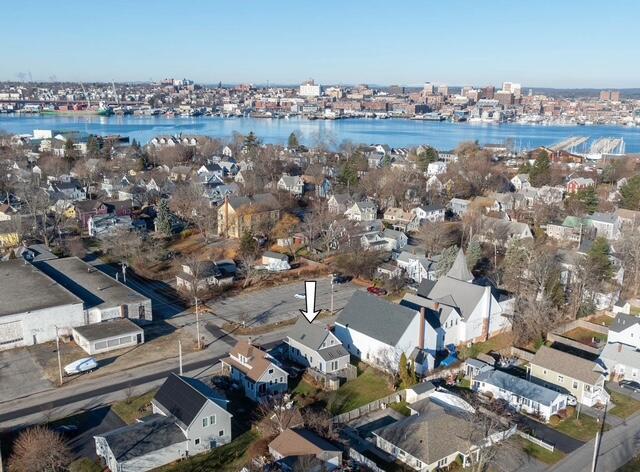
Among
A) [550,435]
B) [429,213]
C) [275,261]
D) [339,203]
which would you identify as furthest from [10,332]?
[429,213]

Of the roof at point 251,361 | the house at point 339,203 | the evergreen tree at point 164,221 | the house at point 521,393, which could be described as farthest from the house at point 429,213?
the roof at point 251,361

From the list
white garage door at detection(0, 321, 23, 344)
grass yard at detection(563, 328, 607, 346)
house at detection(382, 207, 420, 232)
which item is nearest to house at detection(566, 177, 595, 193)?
house at detection(382, 207, 420, 232)

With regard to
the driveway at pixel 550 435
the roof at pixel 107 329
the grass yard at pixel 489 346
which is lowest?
the grass yard at pixel 489 346

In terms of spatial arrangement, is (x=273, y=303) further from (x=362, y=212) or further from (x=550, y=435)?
(x=362, y=212)

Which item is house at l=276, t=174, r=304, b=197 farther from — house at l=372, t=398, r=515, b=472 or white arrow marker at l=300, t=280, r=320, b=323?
house at l=372, t=398, r=515, b=472

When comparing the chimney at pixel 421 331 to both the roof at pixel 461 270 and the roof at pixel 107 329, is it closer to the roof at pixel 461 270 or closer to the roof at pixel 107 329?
the roof at pixel 461 270

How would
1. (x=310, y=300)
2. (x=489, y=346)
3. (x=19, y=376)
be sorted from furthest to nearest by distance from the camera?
1. (x=310, y=300)
2. (x=489, y=346)
3. (x=19, y=376)
